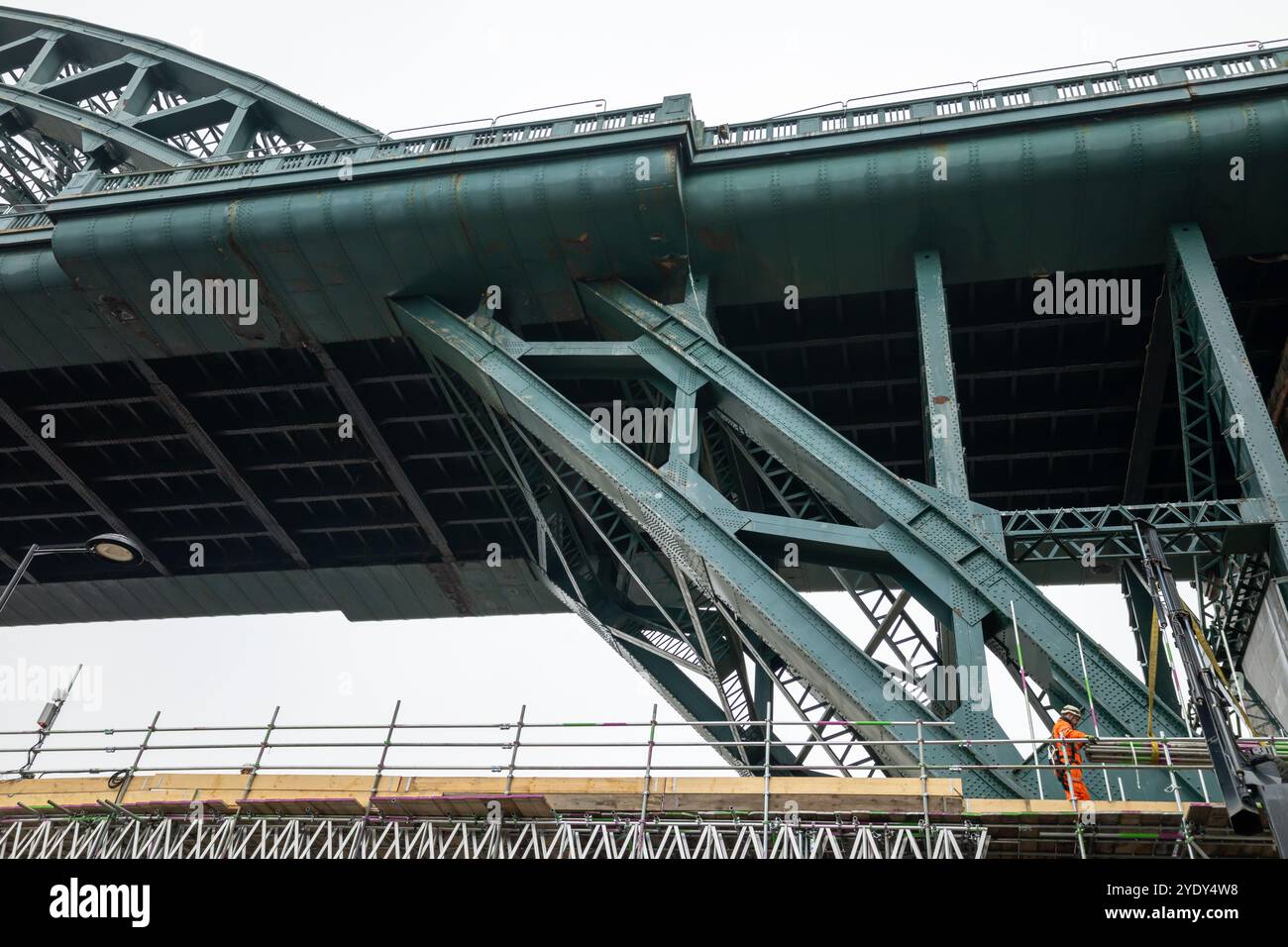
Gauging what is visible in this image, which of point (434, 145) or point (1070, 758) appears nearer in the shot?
point (1070, 758)

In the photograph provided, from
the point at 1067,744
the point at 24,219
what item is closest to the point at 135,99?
the point at 24,219

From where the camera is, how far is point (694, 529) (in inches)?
674

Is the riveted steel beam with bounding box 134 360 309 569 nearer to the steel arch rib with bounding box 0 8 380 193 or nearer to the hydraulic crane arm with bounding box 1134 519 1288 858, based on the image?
the steel arch rib with bounding box 0 8 380 193

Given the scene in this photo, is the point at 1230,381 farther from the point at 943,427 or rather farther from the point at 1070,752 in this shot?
the point at 1070,752

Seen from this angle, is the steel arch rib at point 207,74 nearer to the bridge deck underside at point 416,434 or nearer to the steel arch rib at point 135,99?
the steel arch rib at point 135,99

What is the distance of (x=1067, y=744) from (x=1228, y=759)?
17.4 ft

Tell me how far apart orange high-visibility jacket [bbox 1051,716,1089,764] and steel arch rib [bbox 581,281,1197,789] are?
2.97ft

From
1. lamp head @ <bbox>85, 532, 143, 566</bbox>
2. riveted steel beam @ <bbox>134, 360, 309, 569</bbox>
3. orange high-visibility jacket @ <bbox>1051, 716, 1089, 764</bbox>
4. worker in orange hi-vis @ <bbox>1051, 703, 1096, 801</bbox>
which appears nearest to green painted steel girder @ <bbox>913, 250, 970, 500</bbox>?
worker in orange hi-vis @ <bbox>1051, 703, 1096, 801</bbox>

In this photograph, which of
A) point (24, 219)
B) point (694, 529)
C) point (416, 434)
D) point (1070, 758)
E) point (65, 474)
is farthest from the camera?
Answer: point (65, 474)

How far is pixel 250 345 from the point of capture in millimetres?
23328

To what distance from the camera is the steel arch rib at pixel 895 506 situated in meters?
14.5

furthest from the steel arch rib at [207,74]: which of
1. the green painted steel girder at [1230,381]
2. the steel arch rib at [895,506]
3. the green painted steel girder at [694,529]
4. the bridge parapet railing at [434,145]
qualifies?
the green painted steel girder at [1230,381]

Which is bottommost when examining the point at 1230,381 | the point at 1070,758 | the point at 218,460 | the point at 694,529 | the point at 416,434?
the point at 1070,758
